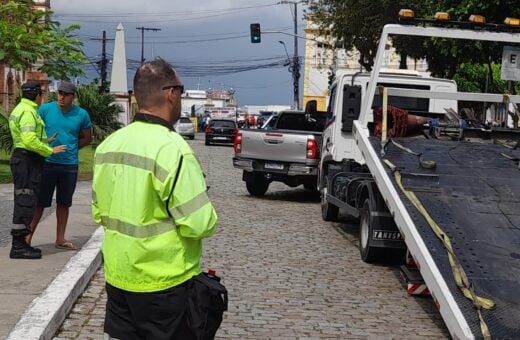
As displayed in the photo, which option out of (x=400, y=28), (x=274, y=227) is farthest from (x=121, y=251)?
(x=274, y=227)

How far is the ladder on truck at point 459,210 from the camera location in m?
5.21

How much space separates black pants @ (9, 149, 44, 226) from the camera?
780 centimetres

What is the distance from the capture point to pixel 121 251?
11.6 feet

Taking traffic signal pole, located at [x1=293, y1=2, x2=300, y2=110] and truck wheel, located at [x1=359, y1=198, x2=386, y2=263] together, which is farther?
traffic signal pole, located at [x1=293, y1=2, x2=300, y2=110]

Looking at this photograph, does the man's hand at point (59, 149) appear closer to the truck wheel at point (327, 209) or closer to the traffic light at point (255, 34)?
the truck wheel at point (327, 209)

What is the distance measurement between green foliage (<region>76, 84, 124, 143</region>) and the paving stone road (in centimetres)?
2152

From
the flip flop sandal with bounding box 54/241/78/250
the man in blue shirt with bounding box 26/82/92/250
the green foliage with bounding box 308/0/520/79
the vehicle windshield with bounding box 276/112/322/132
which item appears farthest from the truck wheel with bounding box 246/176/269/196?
the man in blue shirt with bounding box 26/82/92/250

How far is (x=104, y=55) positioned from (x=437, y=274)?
239 feet

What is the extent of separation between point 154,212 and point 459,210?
398cm

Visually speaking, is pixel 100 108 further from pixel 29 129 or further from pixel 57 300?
pixel 57 300

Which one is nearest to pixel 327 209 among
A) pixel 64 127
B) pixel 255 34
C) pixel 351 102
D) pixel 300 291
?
pixel 351 102

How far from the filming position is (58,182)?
843 cm

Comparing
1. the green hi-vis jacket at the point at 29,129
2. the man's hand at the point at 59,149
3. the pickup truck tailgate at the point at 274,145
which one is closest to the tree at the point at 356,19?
the pickup truck tailgate at the point at 274,145

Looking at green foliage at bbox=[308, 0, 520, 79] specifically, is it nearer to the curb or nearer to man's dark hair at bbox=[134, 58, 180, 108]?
the curb
